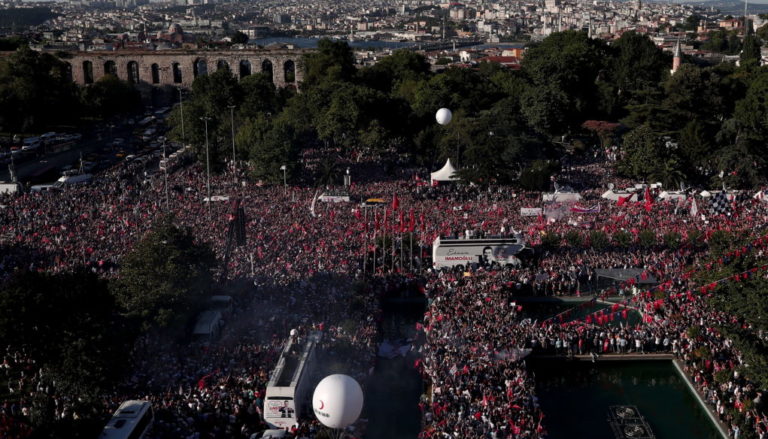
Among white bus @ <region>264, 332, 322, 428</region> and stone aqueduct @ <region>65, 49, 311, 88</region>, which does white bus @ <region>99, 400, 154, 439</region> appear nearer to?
white bus @ <region>264, 332, 322, 428</region>

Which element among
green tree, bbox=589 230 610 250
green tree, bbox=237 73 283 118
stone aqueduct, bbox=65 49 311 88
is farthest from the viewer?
stone aqueduct, bbox=65 49 311 88

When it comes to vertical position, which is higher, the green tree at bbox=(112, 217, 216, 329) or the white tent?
the green tree at bbox=(112, 217, 216, 329)

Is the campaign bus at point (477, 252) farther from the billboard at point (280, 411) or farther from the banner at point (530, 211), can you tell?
the billboard at point (280, 411)

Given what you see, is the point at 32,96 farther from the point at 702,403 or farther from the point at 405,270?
the point at 702,403

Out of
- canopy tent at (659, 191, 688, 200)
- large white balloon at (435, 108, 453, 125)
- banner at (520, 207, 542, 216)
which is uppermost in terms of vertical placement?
large white balloon at (435, 108, 453, 125)

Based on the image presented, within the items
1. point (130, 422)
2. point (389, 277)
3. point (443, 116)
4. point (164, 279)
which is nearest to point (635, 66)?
point (443, 116)

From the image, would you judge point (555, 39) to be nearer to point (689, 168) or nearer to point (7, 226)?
point (689, 168)

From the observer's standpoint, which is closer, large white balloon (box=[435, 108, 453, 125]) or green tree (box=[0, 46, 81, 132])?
large white balloon (box=[435, 108, 453, 125])

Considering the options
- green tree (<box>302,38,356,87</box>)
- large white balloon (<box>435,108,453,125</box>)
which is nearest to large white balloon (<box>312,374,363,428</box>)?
large white balloon (<box>435,108,453,125</box>)
